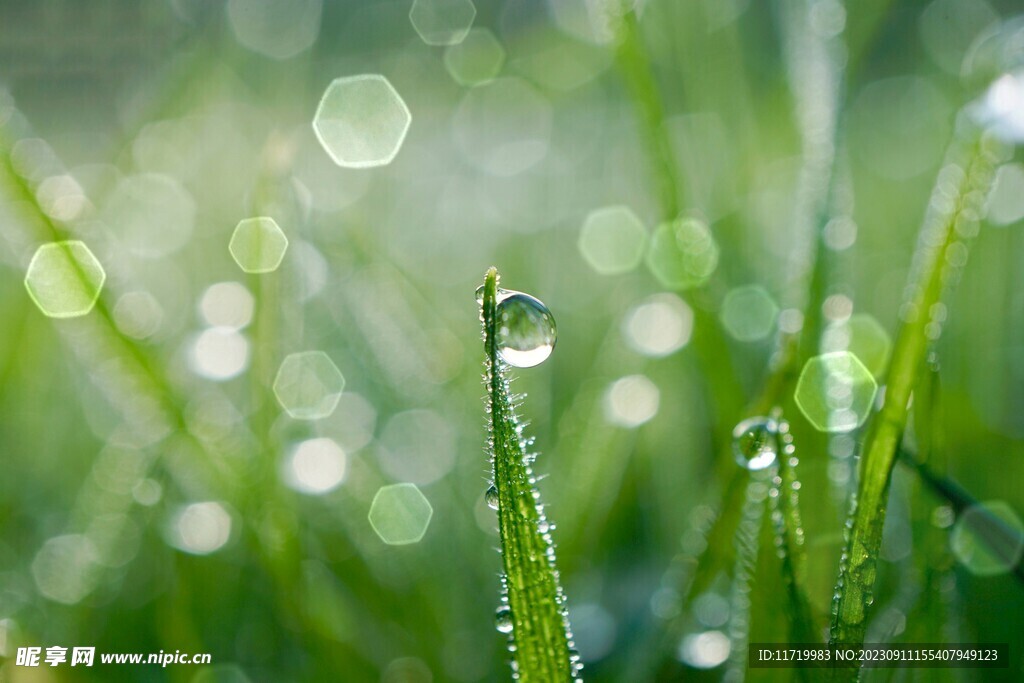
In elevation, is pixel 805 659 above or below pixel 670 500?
below

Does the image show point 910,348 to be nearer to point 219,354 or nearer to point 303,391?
point 303,391

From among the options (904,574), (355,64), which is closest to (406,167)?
(355,64)

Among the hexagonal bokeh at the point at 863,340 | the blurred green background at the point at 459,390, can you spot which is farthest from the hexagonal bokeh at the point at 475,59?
the hexagonal bokeh at the point at 863,340

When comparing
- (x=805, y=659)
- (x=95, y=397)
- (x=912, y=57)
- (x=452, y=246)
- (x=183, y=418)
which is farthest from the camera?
(x=912, y=57)

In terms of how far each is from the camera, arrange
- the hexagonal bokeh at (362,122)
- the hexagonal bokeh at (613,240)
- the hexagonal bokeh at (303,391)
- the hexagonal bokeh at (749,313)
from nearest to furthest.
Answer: the hexagonal bokeh at (303,391), the hexagonal bokeh at (749,313), the hexagonal bokeh at (613,240), the hexagonal bokeh at (362,122)

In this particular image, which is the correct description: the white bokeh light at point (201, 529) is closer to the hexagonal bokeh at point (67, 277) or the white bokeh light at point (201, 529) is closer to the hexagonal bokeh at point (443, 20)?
the hexagonal bokeh at point (67, 277)

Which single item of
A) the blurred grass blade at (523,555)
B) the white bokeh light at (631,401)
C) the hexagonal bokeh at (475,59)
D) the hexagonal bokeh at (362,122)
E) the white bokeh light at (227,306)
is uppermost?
the hexagonal bokeh at (475,59)

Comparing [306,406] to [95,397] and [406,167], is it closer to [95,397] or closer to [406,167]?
[95,397]
